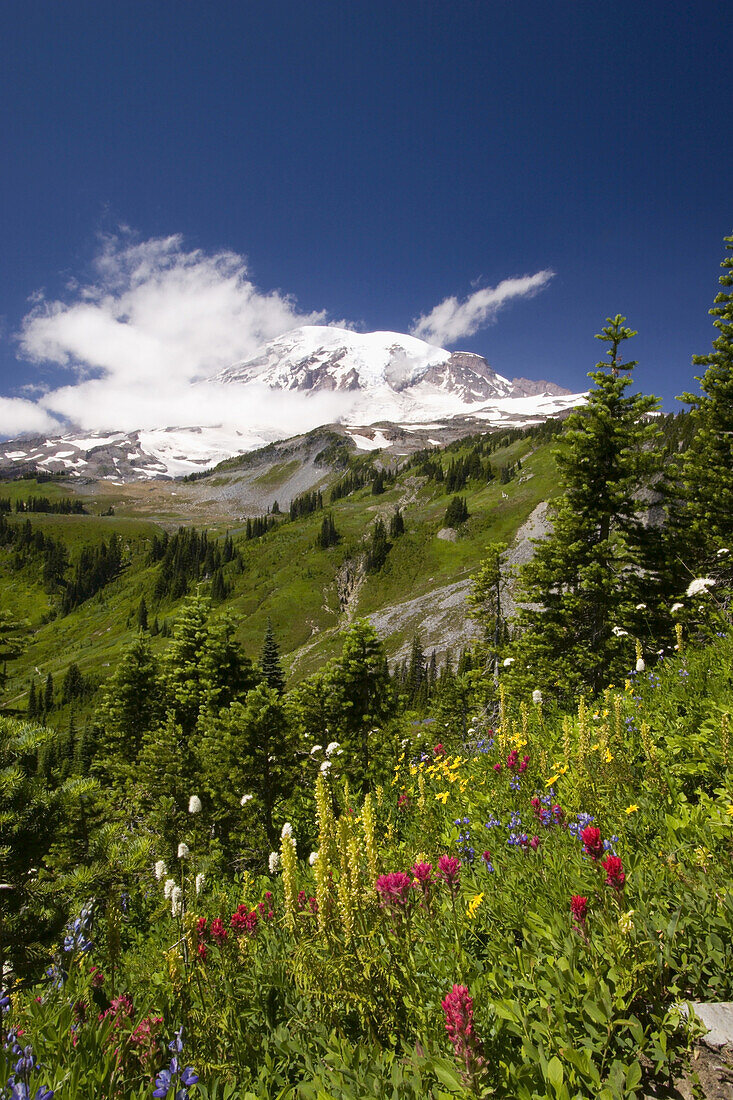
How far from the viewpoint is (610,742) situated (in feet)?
19.3

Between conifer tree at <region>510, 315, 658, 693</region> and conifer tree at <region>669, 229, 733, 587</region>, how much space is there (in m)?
1.36

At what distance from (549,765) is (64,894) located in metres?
6.15

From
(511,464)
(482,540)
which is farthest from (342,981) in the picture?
(511,464)

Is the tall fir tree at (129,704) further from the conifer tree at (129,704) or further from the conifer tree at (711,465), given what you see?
the conifer tree at (711,465)

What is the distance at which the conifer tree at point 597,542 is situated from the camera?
17.6m

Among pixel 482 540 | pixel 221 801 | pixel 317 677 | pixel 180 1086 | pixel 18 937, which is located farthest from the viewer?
pixel 482 540

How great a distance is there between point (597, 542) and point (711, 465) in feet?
15.1

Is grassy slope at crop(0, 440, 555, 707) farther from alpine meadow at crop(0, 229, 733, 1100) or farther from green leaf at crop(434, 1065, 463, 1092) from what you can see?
green leaf at crop(434, 1065, 463, 1092)

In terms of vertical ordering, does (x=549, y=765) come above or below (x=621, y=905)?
below

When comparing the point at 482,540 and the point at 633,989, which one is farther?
the point at 482,540

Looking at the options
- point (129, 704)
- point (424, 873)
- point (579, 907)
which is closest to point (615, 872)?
point (579, 907)

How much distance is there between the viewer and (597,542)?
18.5m

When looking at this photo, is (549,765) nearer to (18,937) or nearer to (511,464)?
(18,937)

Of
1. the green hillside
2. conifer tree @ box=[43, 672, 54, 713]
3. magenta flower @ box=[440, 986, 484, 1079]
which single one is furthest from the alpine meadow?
conifer tree @ box=[43, 672, 54, 713]
